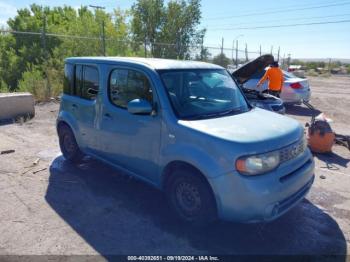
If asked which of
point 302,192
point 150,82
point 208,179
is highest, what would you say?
point 150,82

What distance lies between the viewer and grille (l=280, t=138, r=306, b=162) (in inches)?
135

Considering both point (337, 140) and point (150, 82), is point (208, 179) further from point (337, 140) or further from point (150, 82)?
point (337, 140)

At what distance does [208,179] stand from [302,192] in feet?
3.90

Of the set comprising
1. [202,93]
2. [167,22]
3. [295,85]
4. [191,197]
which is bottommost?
[191,197]

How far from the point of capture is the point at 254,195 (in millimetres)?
3105

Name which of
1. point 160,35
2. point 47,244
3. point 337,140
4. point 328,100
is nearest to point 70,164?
point 47,244

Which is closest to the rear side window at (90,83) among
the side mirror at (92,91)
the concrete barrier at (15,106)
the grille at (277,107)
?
the side mirror at (92,91)

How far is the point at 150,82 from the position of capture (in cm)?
395

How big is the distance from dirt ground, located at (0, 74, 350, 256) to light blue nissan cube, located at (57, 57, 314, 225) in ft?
1.20

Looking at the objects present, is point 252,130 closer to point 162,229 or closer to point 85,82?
point 162,229

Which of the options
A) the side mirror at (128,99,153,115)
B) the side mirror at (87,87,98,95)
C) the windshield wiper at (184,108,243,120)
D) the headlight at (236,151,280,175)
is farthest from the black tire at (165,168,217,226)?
the side mirror at (87,87,98,95)

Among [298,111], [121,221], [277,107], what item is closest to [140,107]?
[121,221]

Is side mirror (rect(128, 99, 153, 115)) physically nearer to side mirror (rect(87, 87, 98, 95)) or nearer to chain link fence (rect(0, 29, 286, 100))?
side mirror (rect(87, 87, 98, 95))

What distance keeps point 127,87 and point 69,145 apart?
6.78ft
